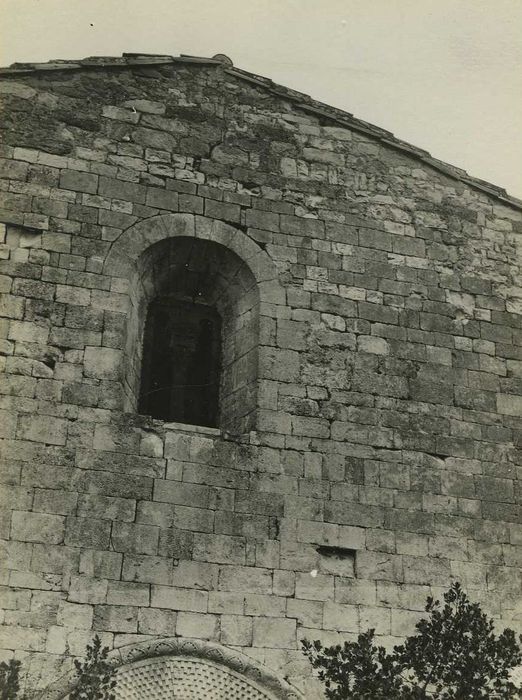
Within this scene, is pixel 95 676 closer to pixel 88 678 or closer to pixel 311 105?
pixel 88 678

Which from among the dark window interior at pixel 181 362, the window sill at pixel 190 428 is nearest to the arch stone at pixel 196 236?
the dark window interior at pixel 181 362

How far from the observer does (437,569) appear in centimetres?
830

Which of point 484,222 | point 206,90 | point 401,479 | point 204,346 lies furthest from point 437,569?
point 206,90

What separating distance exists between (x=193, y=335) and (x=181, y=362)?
28 cm

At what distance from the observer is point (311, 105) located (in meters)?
9.87

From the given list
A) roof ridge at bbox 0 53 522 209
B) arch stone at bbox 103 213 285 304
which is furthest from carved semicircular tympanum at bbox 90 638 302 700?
roof ridge at bbox 0 53 522 209

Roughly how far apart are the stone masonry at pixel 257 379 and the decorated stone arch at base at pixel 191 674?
0.34 feet

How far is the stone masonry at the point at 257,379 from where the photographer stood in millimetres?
7695

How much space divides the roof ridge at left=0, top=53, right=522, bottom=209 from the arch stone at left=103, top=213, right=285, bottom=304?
1.55m

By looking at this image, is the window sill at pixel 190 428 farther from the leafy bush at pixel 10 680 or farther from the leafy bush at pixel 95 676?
the leafy bush at pixel 10 680

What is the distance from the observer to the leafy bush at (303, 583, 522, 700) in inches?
274

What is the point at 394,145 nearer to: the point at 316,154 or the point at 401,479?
the point at 316,154

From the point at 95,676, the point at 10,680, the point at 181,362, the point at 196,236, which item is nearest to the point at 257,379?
the point at 181,362

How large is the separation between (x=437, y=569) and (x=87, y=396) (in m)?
2.99
